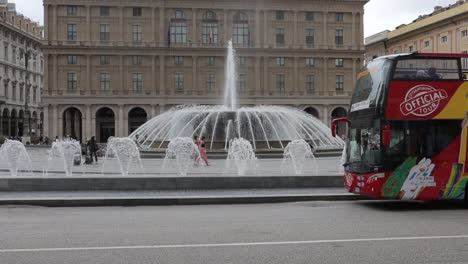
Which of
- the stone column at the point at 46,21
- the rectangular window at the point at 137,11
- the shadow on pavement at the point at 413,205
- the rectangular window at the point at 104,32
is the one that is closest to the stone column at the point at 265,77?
the rectangular window at the point at 137,11

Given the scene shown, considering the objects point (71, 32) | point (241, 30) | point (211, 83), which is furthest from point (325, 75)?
point (71, 32)

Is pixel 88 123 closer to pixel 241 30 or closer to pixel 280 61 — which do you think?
pixel 241 30

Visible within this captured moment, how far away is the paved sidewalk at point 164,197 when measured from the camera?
11953mm

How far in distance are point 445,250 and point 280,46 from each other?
6746cm

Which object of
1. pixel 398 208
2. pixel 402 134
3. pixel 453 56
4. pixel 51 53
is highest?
pixel 51 53

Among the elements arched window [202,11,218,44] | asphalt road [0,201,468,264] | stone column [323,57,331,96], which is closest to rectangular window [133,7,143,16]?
arched window [202,11,218,44]

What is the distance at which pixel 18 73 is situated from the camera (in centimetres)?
8375

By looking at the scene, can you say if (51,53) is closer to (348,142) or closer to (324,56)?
(324,56)

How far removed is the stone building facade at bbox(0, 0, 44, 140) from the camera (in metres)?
76.9

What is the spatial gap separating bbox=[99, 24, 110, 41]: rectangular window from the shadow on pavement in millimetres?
61995

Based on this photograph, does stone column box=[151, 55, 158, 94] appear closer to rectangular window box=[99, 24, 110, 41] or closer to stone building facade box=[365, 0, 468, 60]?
rectangular window box=[99, 24, 110, 41]

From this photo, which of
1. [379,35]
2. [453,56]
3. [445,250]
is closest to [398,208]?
[453,56]

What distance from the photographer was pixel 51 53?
68.9 meters

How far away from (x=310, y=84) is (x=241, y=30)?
11496 mm
